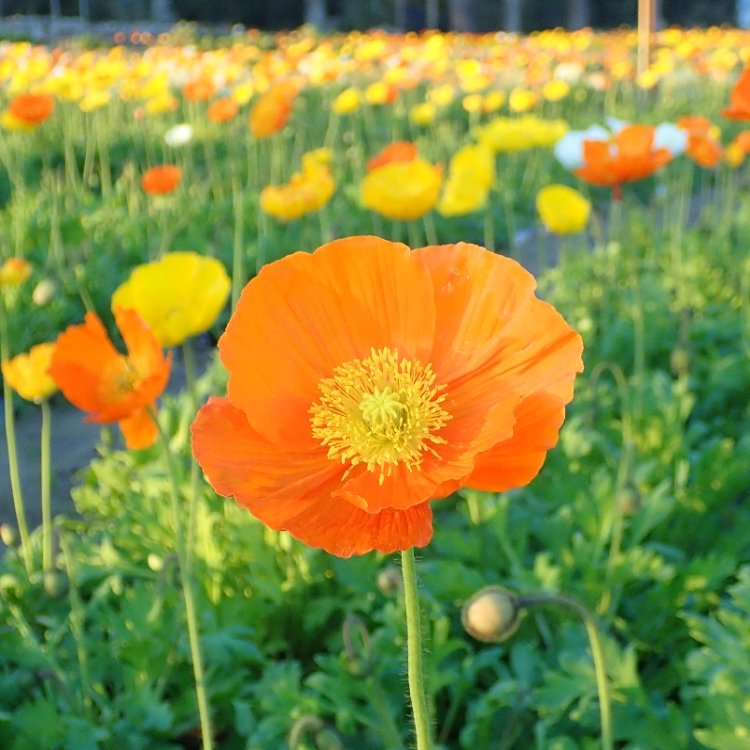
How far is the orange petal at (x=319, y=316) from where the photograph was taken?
0.83 metres

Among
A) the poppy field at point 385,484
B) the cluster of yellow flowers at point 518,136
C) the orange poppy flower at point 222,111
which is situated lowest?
the poppy field at point 385,484

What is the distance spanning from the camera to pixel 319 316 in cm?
86

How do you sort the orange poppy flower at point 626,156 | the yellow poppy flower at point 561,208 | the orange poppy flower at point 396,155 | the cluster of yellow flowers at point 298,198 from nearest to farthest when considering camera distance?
1. the orange poppy flower at point 626,156
2. the cluster of yellow flowers at point 298,198
3. the yellow poppy flower at point 561,208
4. the orange poppy flower at point 396,155

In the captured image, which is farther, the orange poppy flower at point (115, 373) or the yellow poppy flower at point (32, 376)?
the yellow poppy flower at point (32, 376)

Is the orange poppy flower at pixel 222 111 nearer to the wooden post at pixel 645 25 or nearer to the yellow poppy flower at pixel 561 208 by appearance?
the yellow poppy flower at pixel 561 208

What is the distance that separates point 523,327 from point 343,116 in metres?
7.83

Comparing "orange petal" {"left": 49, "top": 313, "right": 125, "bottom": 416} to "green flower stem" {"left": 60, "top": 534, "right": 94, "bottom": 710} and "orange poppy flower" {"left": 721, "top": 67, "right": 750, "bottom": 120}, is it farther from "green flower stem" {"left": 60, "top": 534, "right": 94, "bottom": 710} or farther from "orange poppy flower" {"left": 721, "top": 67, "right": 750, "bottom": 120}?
"orange poppy flower" {"left": 721, "top": 67, "right": 750, "bottom": 120}

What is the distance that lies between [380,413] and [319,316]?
0.38 ft

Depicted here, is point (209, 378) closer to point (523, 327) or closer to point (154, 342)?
point (154, 342)

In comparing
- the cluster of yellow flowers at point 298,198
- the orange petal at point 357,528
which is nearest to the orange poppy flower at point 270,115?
the cluster of yellow flowers at point 298,198

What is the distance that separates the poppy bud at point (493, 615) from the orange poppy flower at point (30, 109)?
9.64ft

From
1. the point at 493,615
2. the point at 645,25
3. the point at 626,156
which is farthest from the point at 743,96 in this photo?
the point at 645,25

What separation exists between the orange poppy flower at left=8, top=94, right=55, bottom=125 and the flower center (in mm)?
2898

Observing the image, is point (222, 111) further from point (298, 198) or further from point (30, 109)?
point (298, 198)
